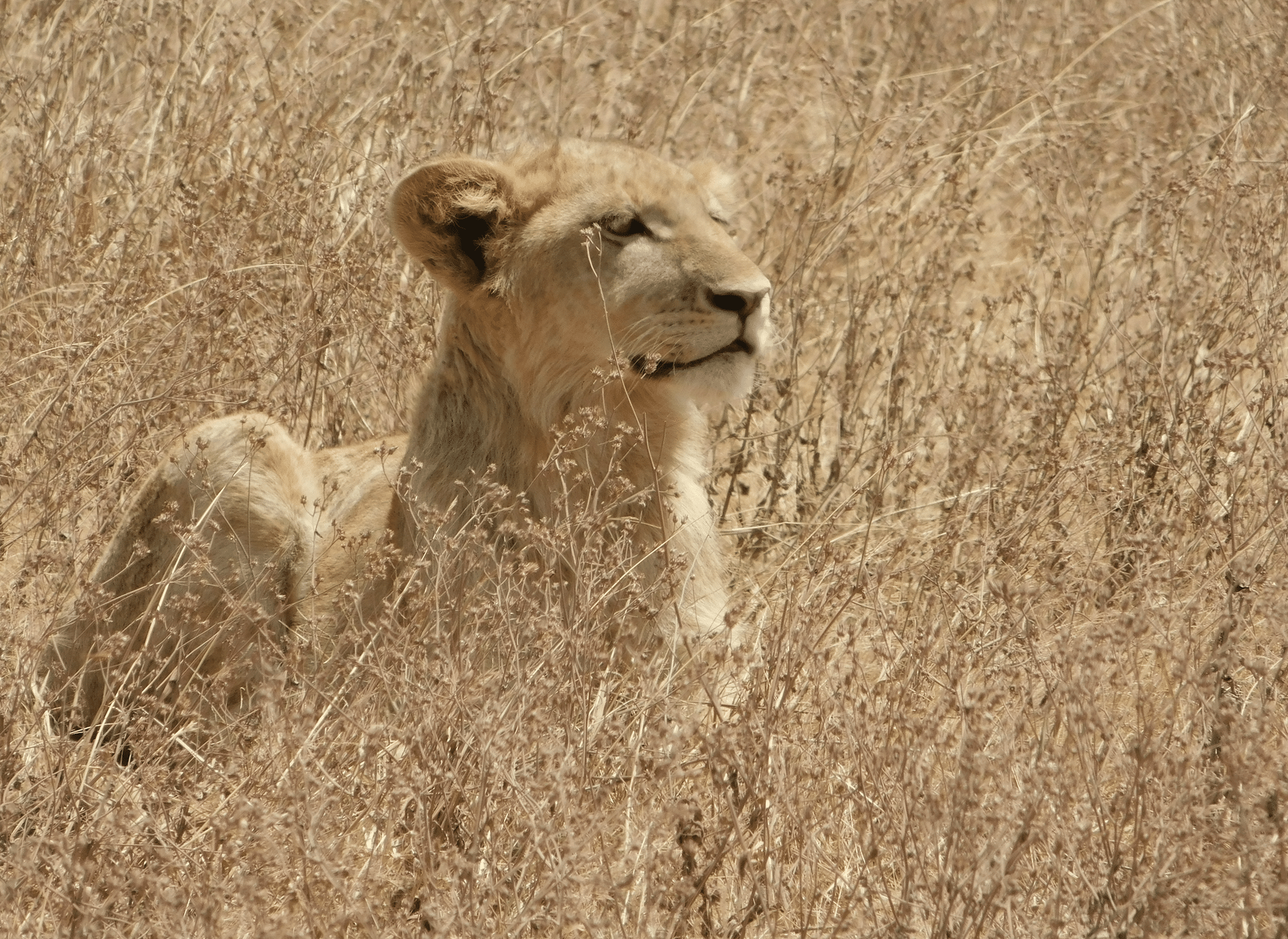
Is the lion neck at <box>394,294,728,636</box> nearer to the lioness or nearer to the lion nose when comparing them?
the lioness

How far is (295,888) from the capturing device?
3127 millimetres

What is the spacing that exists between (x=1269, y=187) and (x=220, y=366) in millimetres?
3817

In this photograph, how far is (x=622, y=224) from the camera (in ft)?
15.6

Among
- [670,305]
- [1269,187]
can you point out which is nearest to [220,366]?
[670,305]

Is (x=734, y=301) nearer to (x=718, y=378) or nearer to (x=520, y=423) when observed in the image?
(x=718, y=378)

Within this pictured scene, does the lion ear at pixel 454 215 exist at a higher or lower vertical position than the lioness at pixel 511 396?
higher

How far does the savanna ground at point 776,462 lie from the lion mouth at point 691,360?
0.64 m

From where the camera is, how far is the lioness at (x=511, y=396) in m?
4.56

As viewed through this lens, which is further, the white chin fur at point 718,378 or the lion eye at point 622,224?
the lion eye at point 622,224

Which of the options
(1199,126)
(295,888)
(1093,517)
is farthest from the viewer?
(1199,126)

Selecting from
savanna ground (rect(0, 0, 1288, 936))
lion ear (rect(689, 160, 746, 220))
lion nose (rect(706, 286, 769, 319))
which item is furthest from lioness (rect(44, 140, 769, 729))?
lion ear (rect(689, 160, 746, 220))

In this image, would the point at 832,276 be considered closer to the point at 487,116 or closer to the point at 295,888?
the point at 487,116

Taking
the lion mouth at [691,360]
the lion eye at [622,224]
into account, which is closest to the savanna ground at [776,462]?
the lion mouth at [691,360]

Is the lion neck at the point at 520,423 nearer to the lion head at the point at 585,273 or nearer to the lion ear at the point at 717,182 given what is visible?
the lion head at the point at 585,273
